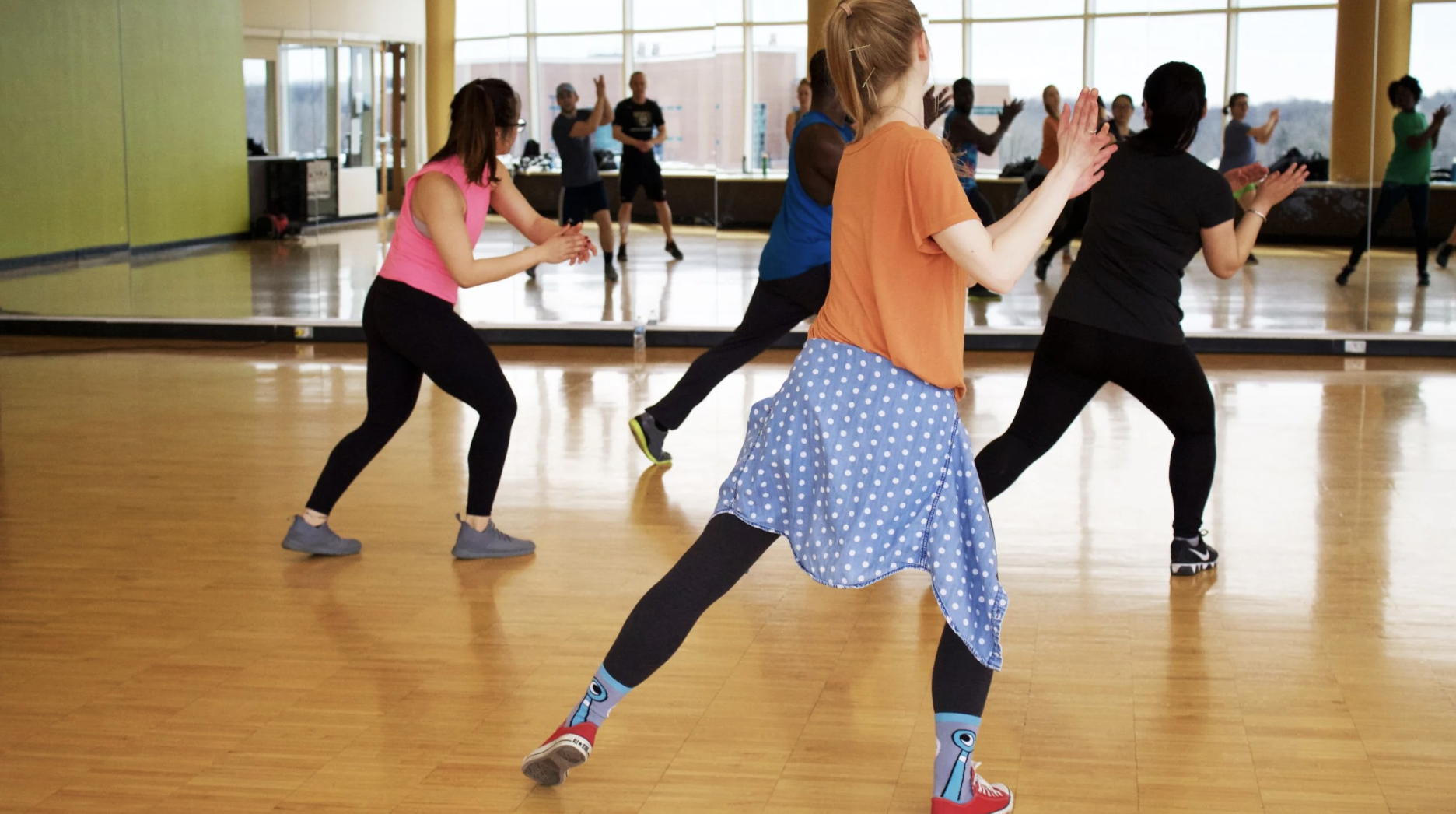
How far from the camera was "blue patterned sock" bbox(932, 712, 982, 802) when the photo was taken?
249cm

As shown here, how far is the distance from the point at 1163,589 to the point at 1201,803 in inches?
54.7

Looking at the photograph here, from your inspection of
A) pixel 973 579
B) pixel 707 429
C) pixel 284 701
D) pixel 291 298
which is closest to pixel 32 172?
pixel 291 298

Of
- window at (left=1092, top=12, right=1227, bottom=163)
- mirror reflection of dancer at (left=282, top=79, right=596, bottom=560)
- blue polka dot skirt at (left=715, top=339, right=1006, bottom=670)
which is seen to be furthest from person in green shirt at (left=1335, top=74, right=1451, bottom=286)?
blue polka dot skirt at (left=715, top=339, right=1006, bottom=670)

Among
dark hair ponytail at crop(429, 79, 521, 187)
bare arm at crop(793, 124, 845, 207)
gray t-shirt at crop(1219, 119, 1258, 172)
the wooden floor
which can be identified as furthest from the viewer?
gray t-shirt at crop(1219, 119, 1258, 172)

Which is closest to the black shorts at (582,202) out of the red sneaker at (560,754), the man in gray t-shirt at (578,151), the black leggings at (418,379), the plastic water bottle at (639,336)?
the man in gray t-shirt at (578,151)

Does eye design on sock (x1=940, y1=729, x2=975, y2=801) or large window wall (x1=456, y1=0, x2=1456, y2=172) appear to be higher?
large window wall (x1=456, y1=0, x2=1456, y2=172)

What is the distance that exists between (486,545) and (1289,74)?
603 centimetres

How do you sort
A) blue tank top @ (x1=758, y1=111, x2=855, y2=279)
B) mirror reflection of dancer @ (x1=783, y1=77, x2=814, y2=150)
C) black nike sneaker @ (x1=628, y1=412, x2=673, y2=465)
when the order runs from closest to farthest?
blue tank top @ (x1=758, y1=111, x2=855, y2=279), black nike sneaker @ (x1=628, y1=412, x2=673, y2=465), mirror reflection of dancer @ (x1=783, y1=77, x2=814, y2=150)

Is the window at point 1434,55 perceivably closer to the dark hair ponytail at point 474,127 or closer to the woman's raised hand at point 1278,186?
the woman's raised hand at point 1278,186

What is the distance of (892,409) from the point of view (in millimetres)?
2385

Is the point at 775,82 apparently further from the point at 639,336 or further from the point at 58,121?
the point at 58,121

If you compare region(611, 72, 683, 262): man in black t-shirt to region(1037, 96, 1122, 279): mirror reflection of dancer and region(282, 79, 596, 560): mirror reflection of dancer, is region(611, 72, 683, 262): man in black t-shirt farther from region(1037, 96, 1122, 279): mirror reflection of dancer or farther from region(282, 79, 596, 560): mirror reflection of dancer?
region(282, 79, 596, 560): mirror reflection of dancer

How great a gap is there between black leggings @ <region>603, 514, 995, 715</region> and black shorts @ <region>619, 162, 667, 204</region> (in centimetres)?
744

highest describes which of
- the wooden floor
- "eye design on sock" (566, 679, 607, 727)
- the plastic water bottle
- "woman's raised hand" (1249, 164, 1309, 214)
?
"woman's raised hand" (1249, 164, 1309, 214)
